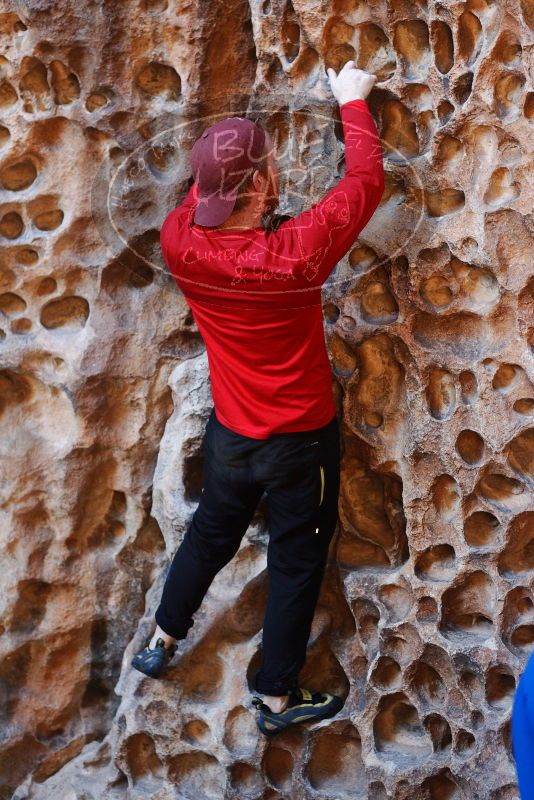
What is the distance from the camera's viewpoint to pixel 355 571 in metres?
2.82

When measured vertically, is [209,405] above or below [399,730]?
above

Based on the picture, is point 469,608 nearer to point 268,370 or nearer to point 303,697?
point 303,697

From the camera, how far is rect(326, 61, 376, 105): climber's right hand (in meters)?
2.37

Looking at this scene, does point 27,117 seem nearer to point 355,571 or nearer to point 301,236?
point 301,236

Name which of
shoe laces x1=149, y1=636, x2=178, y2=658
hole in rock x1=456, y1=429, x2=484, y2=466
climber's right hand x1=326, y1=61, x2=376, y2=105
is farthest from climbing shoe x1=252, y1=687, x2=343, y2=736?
climber's right hand x1=326, y1=61, x2=376, y2=105

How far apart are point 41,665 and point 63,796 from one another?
0.38 metres

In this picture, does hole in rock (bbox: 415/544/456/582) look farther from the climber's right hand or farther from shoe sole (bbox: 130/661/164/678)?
the climber's right hand

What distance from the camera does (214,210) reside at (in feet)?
7.31

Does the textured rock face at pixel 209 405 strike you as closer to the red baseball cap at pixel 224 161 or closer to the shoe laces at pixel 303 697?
the shoe laces at pixel 303 697

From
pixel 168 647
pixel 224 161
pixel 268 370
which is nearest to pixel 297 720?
pixel 168 647

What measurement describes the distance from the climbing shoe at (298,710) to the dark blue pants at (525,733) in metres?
1.21

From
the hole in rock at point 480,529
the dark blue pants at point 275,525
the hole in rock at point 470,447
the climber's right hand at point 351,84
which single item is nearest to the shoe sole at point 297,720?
the dark blue pants at point 275,525

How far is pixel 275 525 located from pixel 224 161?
885mm

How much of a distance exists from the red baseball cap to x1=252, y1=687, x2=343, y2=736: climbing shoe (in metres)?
1.27
